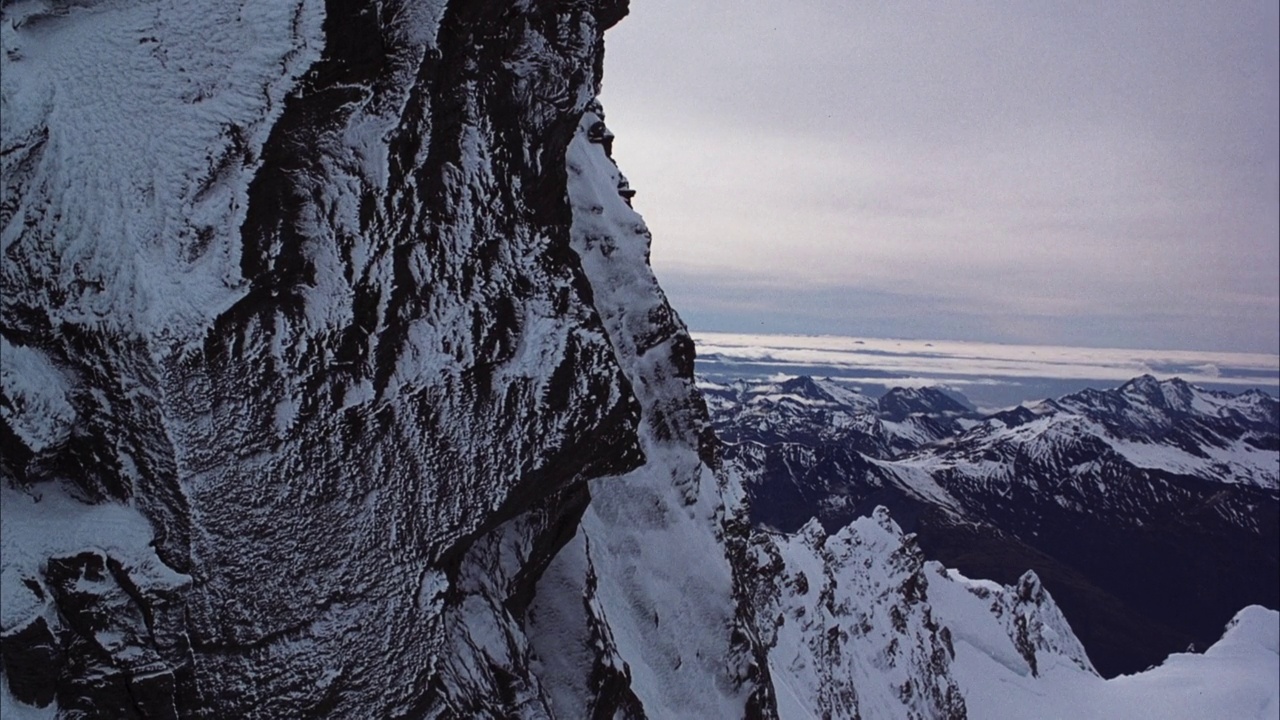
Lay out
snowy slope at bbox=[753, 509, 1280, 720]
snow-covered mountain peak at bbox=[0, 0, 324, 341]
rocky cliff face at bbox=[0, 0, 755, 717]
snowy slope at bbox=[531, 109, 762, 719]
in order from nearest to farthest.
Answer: rocky cliff face at bbox=[0, 0, 755, 717] < snow-covered mountain peak at bbox=[0, 0, 324, 341] < snowy slope at bbox=[531, 109, 762, 719] < snowy slope at bbox=[753, 509, 1280, 720]

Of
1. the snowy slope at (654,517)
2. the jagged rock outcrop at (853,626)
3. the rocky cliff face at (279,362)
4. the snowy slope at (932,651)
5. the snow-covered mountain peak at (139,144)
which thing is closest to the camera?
the rocky cliff face at (279,362)

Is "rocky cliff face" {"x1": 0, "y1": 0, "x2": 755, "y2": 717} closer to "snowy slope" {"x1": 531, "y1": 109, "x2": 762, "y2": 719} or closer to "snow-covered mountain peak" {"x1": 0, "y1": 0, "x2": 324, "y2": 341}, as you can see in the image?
"snow-covered mountain peak" {"x1": 0, "y1": 0, "x2": 324, "y2": 341}

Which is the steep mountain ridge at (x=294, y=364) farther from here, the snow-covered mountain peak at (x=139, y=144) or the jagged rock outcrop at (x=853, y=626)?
the jagged rock outcrop at (x=853, y=626)

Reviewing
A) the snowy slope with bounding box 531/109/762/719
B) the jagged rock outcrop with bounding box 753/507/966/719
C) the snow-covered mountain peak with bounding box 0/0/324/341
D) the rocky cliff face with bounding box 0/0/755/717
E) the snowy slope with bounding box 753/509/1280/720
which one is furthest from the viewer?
the snowy slope with bounding box 753/509/1280/720

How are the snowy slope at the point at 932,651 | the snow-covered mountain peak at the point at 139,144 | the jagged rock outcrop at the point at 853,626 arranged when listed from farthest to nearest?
1. the snowy slope at the point at 932,651
2. the jagged rock outcrop at the point at 853,626
3. the snow-covered mountain peak at the point at 139,144

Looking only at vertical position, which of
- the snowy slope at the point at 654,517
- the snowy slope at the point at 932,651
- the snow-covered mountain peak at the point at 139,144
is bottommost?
the snowy slope at the point at 932,651

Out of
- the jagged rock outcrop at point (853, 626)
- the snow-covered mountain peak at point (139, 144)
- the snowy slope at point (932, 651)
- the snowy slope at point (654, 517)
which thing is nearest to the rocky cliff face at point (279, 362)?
the snow-covered mountain peak at point (139, 144)

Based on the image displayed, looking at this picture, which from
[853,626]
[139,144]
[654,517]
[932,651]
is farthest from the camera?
[932,651]

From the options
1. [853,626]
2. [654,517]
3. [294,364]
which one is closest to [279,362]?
[294,364]

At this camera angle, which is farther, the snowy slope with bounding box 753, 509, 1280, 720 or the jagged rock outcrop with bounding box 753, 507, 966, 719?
the snowy slope with bounding box 753, 509, 1280, 720

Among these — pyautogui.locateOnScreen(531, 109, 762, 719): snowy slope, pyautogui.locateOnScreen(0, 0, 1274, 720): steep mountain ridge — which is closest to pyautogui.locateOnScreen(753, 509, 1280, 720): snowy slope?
pyautogui.locateOnScreen(531, 109, 762, 719): snowy slope

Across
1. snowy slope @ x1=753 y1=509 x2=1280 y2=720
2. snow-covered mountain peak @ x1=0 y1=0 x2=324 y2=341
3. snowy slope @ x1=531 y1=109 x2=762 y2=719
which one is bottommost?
snowy slope @ x1=753 y1=509 x2=1280 y2=720

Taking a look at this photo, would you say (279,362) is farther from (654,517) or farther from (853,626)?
(853,626)
